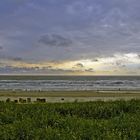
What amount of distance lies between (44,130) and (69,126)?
3.69 feet

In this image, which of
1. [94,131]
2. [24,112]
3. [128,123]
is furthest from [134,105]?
[94,131]

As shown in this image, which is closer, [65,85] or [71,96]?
[71,96]

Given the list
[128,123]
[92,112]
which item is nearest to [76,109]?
[92,112]

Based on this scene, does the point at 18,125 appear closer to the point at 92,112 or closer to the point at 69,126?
the point at 69,126

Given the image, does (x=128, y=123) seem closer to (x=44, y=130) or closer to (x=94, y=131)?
(x=94, y=131)

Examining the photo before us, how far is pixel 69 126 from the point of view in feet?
32.3

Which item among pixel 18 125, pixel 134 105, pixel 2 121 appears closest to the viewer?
pixel 18 125

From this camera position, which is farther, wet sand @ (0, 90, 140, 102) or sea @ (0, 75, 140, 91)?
sea @ (0, 75, 140, 91)

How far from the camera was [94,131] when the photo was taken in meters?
8.91

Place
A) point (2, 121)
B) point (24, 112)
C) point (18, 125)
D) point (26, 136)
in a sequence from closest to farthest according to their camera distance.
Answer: point (26, 136) < point (18, 125) < point (2, 121) < point (24, 112)

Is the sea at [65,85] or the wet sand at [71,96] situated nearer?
the wet sand at [71,96]

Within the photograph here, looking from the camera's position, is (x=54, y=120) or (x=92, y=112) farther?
(x=92, y=112)

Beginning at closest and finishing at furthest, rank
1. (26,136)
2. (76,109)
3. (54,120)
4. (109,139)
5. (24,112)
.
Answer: (109,139)
(26,136)
(54,120)
(24,112)
(76,109)

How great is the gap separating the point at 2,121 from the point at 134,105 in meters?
6.54
